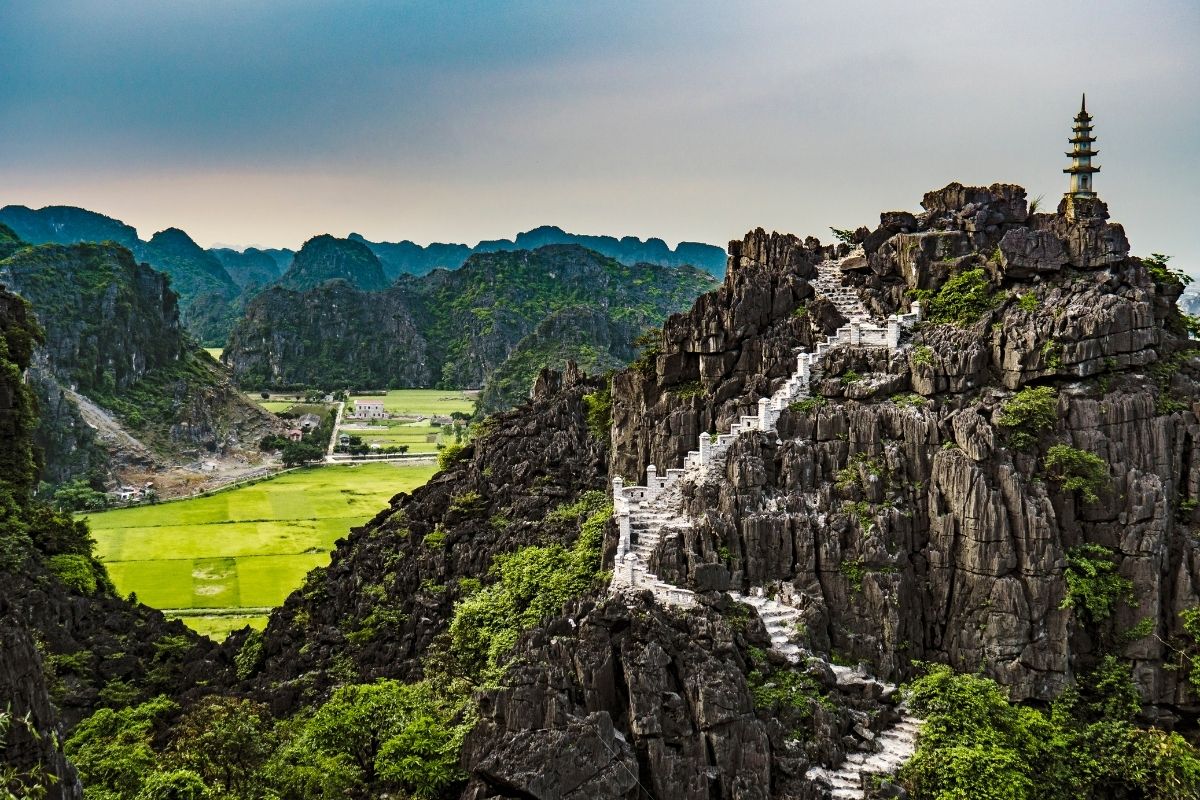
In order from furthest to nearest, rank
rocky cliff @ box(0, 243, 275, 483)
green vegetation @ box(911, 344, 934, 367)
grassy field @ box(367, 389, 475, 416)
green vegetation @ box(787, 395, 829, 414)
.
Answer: grassy field @ box(367, 389, 475, 416) → rocky cliff @ box(0, 243, 275, 483) → green vegetation @ box(787, 395, 829, 414) → green vegetation @ box(911, 344, 934, 367)

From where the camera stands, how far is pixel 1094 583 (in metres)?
35.6

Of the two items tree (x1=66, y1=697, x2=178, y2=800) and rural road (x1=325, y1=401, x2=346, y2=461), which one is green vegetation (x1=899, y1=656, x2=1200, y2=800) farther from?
rural road (x1=325, y1=401, x2=346, y2=461)

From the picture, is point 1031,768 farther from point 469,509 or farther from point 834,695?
point 469,509

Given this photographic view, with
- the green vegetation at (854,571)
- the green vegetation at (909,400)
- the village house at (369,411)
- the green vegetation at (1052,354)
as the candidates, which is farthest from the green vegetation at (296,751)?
the village house at (369,411)

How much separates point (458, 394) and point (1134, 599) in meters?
163

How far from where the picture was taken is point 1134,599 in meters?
35.8

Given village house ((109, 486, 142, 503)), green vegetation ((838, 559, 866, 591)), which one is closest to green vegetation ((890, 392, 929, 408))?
green vegetation ((838, 559, 866, 591))

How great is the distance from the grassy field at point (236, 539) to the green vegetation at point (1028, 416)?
46855 millimetres

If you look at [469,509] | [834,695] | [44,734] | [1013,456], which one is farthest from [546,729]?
[469,509]

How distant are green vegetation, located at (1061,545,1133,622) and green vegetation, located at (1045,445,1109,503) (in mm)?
1792

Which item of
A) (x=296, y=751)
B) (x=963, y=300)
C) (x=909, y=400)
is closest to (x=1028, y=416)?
(x=909, y=400)

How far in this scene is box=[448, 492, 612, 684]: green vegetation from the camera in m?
39.0

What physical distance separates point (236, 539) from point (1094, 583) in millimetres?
69877

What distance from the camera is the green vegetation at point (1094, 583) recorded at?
3522 cm
